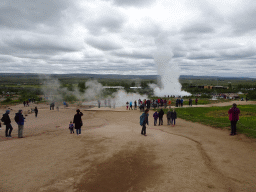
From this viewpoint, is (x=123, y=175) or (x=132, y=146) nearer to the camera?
(x=123, y=175)

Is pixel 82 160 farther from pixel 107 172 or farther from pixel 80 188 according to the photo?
pixel 80 188

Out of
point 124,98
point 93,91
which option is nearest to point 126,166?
point 124,98

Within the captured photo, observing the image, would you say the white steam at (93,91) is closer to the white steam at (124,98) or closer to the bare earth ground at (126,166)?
the white steam at (124,98)

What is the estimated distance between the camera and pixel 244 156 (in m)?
7.93

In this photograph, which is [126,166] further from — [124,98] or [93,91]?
[93,91]

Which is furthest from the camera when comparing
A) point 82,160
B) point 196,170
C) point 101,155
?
point 101,155

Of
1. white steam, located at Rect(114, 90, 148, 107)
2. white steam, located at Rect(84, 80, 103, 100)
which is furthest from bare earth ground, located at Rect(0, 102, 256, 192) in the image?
white steam, located at Rect(84, 80, 103, 100)

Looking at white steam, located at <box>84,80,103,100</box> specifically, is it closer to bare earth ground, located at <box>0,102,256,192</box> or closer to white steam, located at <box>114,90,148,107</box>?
white steam, located at <box>114,90,148,107</box>

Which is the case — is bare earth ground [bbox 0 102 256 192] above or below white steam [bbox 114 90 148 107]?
below

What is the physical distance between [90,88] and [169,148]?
58.6 m

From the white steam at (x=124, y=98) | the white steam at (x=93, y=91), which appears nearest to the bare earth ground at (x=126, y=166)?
the white steam at (x=124, y=98)

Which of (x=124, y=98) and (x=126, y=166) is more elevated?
(x=124, y=98)

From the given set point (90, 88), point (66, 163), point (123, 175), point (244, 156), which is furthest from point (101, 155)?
point (90, 88)

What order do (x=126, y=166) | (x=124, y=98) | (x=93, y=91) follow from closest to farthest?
(x=126, y=166), (x=124, y=98), (x=93, y=91)
